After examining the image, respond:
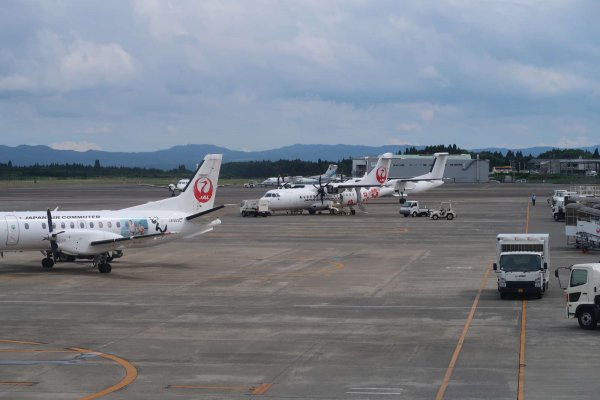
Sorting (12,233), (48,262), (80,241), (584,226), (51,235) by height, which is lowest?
(48,262)

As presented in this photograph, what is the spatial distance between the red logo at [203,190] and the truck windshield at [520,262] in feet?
65.0

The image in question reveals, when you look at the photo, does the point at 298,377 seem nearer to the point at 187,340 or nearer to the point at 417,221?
the point at 187,340

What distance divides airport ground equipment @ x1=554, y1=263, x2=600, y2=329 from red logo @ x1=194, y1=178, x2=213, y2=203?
25661 mm

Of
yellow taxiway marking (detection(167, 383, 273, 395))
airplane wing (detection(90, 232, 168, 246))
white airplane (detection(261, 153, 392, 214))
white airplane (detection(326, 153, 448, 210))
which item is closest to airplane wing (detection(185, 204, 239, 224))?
airplane wing (detection(90, 232, 168, 246))

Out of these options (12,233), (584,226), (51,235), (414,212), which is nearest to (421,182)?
(414,212)

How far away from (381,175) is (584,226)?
50504mm

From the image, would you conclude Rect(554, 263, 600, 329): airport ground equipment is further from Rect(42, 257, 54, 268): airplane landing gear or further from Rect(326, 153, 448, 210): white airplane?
Rect(326, 153, 448, 210): white airplane

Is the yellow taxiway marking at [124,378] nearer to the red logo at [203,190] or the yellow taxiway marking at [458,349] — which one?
the yellow taxiway marking at [458,349]

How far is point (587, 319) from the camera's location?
29.3 metres

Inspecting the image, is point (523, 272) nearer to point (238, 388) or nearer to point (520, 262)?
point (520, 262)

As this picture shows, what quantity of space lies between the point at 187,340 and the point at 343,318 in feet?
21.2

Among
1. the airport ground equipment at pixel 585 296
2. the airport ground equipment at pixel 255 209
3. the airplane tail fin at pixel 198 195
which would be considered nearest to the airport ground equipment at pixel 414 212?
the airport ground equipment at pixel 255 209

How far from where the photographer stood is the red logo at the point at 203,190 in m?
51.1

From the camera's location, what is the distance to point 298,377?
76.2 ft
